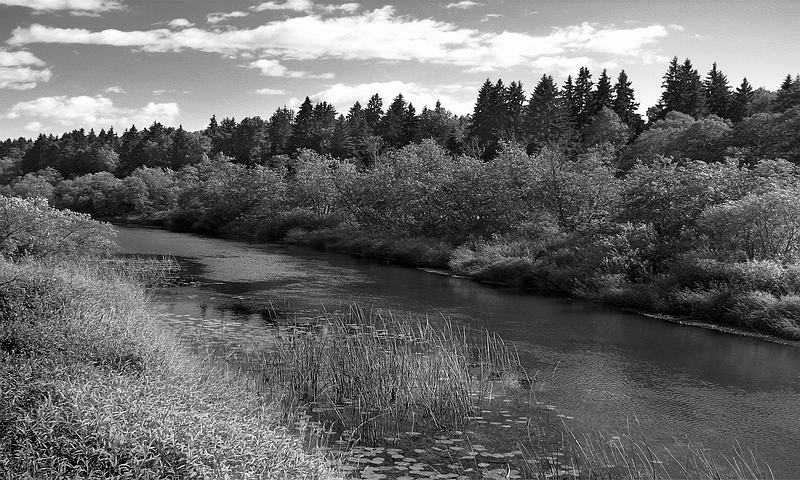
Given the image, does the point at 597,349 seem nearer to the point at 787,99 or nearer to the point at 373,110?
the point at 787,99

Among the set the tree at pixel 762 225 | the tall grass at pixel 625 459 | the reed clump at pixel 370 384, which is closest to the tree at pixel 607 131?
the tree at pixel 762 225

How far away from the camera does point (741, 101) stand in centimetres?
7181

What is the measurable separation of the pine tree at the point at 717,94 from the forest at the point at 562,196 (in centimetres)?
33

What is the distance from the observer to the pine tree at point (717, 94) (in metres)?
73.3

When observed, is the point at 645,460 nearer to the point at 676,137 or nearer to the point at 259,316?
the point at 259,316

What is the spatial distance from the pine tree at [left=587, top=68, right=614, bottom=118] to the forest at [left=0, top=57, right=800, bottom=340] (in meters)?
0.19

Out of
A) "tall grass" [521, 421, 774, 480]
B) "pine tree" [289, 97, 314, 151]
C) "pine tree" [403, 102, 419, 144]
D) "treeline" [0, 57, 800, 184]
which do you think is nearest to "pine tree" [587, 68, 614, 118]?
"treeline" [0, 57, 800, 184]

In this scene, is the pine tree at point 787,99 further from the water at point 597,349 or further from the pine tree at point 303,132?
the pine tree at point 303,132

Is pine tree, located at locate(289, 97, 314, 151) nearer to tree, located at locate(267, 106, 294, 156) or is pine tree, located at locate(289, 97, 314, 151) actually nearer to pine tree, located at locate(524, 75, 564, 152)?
tree, located at locate(267, 106, 294, 156)

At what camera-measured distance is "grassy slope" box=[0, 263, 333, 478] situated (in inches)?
279

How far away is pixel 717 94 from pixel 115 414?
3296 inches

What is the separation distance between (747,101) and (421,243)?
4696cm

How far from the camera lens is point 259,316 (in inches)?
908

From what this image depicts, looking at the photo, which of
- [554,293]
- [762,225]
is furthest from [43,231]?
[762,225]
